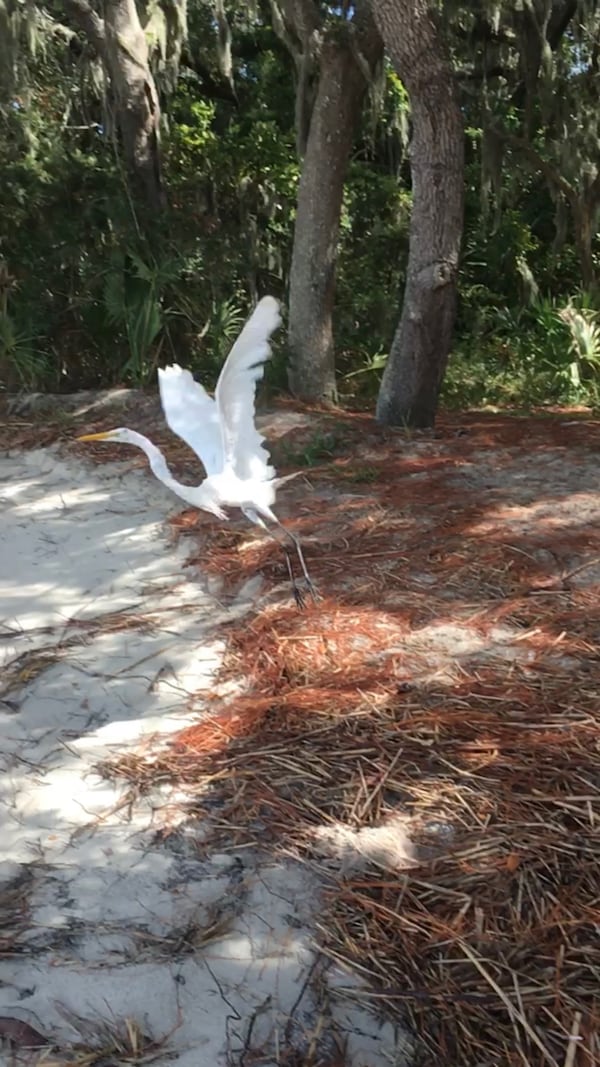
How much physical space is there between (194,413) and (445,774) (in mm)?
2200

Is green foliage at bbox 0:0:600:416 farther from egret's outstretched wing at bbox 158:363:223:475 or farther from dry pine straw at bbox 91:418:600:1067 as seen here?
dry pine straw at bbox 91:418:600:1067

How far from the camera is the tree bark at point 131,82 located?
7891 millimetres

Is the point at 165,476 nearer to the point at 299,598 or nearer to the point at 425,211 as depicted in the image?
the point at 299,598

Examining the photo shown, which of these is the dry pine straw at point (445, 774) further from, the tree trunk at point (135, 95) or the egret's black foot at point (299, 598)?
the tree trunk at point (135, 95)

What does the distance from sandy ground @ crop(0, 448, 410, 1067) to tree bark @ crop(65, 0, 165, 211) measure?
5477 millimetres

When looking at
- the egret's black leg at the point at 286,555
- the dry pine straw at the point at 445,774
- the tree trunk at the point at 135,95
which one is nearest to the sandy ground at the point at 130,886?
the dry pine straw at the point at 445,774

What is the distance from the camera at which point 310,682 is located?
3.41 metres

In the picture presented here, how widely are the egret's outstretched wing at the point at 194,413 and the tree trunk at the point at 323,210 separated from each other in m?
3.23

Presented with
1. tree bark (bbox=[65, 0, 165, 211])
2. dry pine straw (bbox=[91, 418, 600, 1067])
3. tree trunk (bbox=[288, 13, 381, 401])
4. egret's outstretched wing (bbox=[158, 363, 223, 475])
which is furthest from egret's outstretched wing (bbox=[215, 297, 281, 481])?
tree bark (bbox=[65, 0, 165, 211])

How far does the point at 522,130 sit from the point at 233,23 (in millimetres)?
3246

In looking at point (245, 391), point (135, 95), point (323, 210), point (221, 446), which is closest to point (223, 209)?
point (135, 95)

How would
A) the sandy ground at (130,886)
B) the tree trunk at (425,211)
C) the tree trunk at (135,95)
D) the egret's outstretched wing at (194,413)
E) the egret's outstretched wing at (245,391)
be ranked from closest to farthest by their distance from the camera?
the sandy ground at (130,886), the egret's outstretched wing at (245,391), the egret's outstretched wing at (194,413), the tree trunk at (425,211), the tree trunk at (135,95)

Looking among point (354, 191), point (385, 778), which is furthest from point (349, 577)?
point (354, 191)

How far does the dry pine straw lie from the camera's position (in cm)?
212
